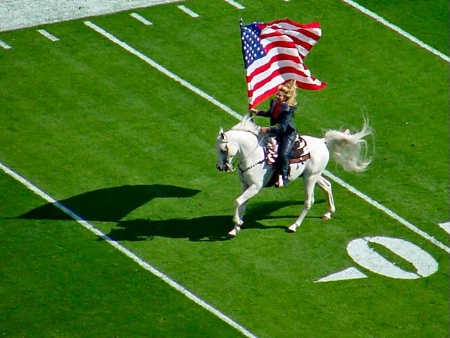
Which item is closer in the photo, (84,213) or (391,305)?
(391,305)

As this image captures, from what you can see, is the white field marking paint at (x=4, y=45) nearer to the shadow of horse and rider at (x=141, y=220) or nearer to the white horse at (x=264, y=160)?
the shadow of horse and rider at (x=141, y=220)

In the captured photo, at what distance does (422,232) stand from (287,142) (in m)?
3.38

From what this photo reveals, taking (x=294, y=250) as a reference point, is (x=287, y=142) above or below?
above

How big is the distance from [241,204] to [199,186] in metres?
2.23

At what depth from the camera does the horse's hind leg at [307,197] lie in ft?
83.5

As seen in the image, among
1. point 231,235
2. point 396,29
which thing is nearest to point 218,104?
point 231,235

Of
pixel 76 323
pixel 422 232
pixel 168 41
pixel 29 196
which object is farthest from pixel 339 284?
pixel 168 41

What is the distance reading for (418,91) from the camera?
31062 millimetres

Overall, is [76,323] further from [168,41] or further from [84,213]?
[168,41]

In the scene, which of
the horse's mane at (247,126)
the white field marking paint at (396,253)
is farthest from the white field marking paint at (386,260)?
the horse's mane at (247,126)

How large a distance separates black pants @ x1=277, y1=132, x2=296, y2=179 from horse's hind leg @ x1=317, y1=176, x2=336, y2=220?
49.5 inches

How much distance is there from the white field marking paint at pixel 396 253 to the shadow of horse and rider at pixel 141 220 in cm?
166

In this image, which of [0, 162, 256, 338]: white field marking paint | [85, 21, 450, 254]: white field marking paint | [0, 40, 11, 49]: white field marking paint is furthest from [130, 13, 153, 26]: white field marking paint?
[0, 162, 256, 338]: white field marking paint

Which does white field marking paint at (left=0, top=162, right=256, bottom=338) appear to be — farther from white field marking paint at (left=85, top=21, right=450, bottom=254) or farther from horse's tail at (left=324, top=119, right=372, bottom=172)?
white field marking paint at (left=85, top=21, right=450, bottom=254)
